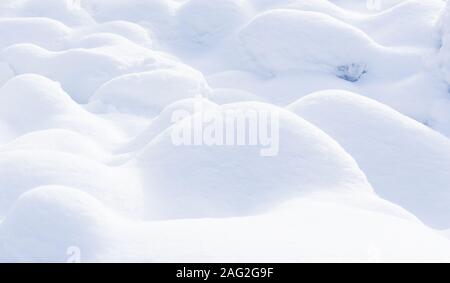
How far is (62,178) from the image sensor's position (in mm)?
4543

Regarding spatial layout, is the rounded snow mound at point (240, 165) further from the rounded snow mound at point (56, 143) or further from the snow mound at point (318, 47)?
the snow mound at point (318, 47)

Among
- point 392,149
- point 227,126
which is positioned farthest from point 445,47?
point 227,126

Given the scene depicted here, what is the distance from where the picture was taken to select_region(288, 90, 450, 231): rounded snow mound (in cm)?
611

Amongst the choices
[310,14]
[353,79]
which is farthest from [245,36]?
[353,79]

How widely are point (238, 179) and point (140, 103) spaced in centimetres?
438

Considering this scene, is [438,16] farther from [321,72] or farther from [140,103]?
[140,103]

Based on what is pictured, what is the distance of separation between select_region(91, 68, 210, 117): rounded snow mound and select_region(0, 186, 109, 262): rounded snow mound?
16.5 feet

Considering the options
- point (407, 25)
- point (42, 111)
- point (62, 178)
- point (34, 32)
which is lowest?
point (62, 178)

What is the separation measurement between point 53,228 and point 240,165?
1927 mm

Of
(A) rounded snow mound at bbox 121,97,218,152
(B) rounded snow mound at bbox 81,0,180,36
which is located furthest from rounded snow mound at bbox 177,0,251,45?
(A) rounded snow mound at bbox 121,97,218,152

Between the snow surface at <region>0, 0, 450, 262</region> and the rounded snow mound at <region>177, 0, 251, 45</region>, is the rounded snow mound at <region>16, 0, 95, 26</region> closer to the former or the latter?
the snow surface at <region>0, 0, 450, 262</region>

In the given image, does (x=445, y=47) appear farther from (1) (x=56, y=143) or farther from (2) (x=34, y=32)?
(2) (x=34, y=32)

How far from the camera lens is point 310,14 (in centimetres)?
1048

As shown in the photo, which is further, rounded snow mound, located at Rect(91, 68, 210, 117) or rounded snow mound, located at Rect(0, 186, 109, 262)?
rounded snow mound, located at Rect(91, 68, 210, 117)
